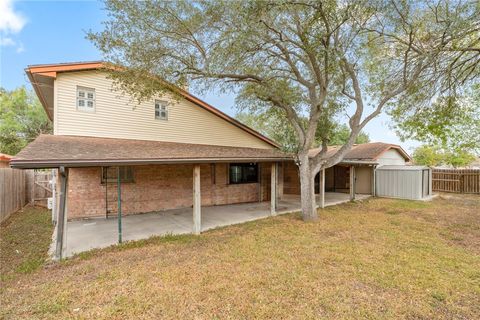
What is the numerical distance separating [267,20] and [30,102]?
101ft

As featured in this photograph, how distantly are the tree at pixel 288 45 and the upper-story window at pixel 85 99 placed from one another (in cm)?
172

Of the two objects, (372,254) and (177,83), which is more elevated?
(177,83)

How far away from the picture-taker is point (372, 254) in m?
5.41

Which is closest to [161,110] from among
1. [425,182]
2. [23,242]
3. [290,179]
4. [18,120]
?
[23,242]

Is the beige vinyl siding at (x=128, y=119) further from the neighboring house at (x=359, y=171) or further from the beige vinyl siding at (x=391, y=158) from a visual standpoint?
the beige vinyl siding at (x=391, y=158)

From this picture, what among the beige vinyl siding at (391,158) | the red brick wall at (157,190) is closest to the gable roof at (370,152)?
the beige vinyl siding at (391,158)

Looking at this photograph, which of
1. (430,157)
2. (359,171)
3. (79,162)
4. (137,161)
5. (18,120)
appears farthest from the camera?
(18,120)

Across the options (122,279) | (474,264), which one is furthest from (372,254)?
(122,279)

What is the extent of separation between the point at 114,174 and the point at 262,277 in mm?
7262

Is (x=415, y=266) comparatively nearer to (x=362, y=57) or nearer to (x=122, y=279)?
(x=122, y=279)

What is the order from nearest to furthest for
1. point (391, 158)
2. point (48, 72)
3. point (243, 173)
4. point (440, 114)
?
1. point (48, 72)
2. point (440, 114)
3. point (243, 173)
4. point (391, 158)

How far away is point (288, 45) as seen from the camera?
834cm

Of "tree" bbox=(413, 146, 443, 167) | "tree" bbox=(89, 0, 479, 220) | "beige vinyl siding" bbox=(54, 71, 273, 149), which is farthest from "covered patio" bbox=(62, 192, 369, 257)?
"tree" bbox=(413, 146, 443, 167)

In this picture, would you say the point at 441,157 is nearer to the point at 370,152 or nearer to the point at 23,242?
the point at 370,152
